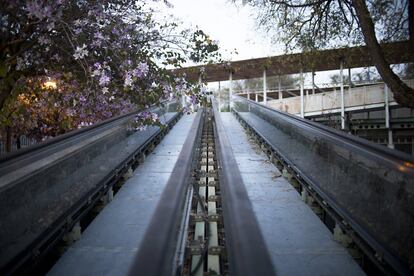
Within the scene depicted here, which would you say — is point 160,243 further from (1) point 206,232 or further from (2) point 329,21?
(2) point 329,21

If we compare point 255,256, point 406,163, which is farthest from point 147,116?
point 406,163

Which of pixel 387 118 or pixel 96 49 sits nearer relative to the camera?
pixel 96 49

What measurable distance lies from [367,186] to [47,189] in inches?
103

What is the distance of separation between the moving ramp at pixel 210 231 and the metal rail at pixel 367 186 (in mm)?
179

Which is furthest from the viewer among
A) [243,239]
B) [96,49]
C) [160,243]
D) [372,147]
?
[96,49]

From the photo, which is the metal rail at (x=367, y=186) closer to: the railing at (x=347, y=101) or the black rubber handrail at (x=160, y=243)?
the black rubber handrail at (x=160, y=243)

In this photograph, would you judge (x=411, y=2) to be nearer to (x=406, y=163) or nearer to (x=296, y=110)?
(x=406, y=163)

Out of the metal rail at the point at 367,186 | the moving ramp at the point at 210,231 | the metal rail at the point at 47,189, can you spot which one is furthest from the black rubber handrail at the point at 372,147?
the metal rail at the point at 47,189

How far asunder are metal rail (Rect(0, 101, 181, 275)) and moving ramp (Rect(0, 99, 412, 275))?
0.97 ft

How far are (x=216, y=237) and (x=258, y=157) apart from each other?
3892 mm

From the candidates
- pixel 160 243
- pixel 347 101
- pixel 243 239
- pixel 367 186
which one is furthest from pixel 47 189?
pixel 347 101

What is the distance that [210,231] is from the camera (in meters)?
3.96

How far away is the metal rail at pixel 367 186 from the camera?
2350 millimetres

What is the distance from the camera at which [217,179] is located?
621cm
